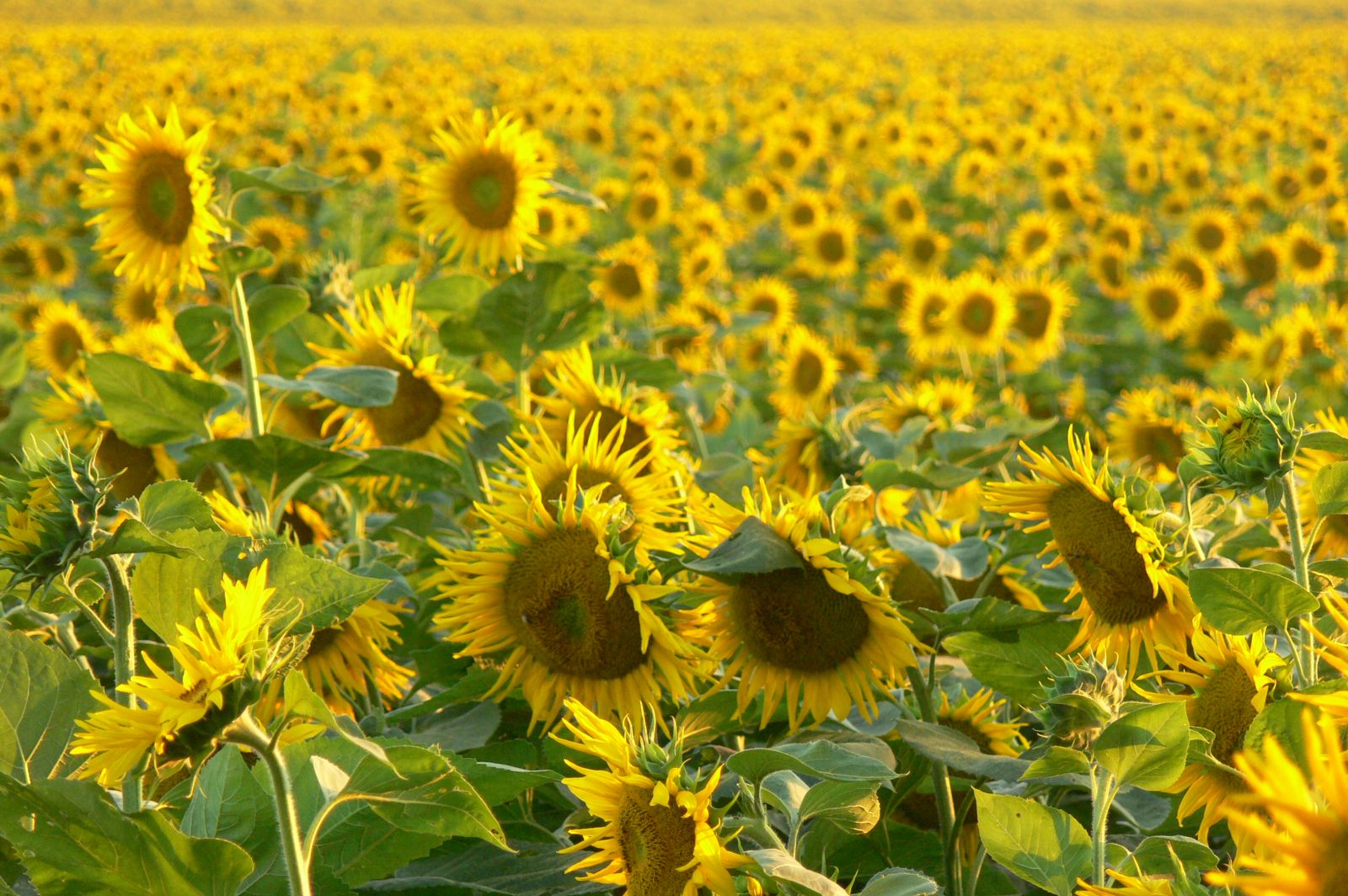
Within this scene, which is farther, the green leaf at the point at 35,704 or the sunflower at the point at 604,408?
the sunflower at the point at 604,408

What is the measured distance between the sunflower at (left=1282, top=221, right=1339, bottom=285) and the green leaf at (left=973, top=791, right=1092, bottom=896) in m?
6.18

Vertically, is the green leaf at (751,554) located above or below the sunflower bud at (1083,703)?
above

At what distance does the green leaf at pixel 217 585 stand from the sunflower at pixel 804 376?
3.10m

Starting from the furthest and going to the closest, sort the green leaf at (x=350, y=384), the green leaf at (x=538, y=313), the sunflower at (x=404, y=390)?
the green leaf at (x=538, y=313)
the sunflower at (x=404, y=390)
the green leaf at (x=350, y=384)

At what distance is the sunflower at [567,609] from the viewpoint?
135cm

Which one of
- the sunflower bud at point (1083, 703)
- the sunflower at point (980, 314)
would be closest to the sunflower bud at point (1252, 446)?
the sunflower bud at point (1083, 703)

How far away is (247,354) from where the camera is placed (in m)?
2.05

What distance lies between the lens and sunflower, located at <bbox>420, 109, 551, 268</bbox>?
8.41ft

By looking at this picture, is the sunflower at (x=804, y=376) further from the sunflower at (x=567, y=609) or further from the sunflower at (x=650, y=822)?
the sunflower at (x=650, y=822)

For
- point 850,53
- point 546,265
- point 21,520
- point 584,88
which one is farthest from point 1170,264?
point 850,53

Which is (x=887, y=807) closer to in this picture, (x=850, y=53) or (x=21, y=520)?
(x=21, y=520)

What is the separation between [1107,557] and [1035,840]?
42 cm

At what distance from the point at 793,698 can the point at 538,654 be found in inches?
11.7

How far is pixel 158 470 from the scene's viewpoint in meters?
2.23
